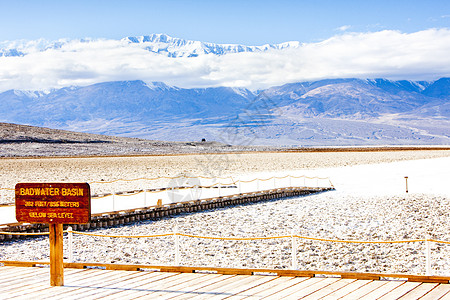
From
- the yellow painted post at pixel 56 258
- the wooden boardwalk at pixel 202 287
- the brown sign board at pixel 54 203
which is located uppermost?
the brown sign board at pixel 54 203

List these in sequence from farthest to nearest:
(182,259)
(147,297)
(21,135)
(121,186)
A: (21,135) < (121,186) < (182,259) < (147,297)

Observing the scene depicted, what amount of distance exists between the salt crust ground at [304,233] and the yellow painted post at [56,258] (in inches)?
216

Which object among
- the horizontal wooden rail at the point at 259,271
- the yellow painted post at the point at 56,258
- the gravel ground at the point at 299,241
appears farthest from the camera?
the gravel ground at the point at 299,241

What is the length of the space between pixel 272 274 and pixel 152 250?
271 inches

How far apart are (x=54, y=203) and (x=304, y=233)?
36.1 ft

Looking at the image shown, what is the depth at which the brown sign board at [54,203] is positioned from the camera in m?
8.18

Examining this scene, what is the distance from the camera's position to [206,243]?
15.9 metres

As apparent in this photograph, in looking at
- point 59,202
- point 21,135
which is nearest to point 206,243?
point 59,202

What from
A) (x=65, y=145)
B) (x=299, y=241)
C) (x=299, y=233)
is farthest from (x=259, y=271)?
(x=65, y=145)

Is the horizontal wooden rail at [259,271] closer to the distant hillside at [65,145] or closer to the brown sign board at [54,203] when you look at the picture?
the brown sign board at [54,203]

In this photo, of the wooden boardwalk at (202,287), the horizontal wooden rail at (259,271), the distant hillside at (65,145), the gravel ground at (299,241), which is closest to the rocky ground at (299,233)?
the gravel ground at (299,241)

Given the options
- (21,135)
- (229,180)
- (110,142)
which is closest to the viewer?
(229,180)

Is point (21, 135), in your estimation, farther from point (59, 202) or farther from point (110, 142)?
point (59, 202)

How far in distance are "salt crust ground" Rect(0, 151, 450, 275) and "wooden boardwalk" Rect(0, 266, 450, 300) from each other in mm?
4783
